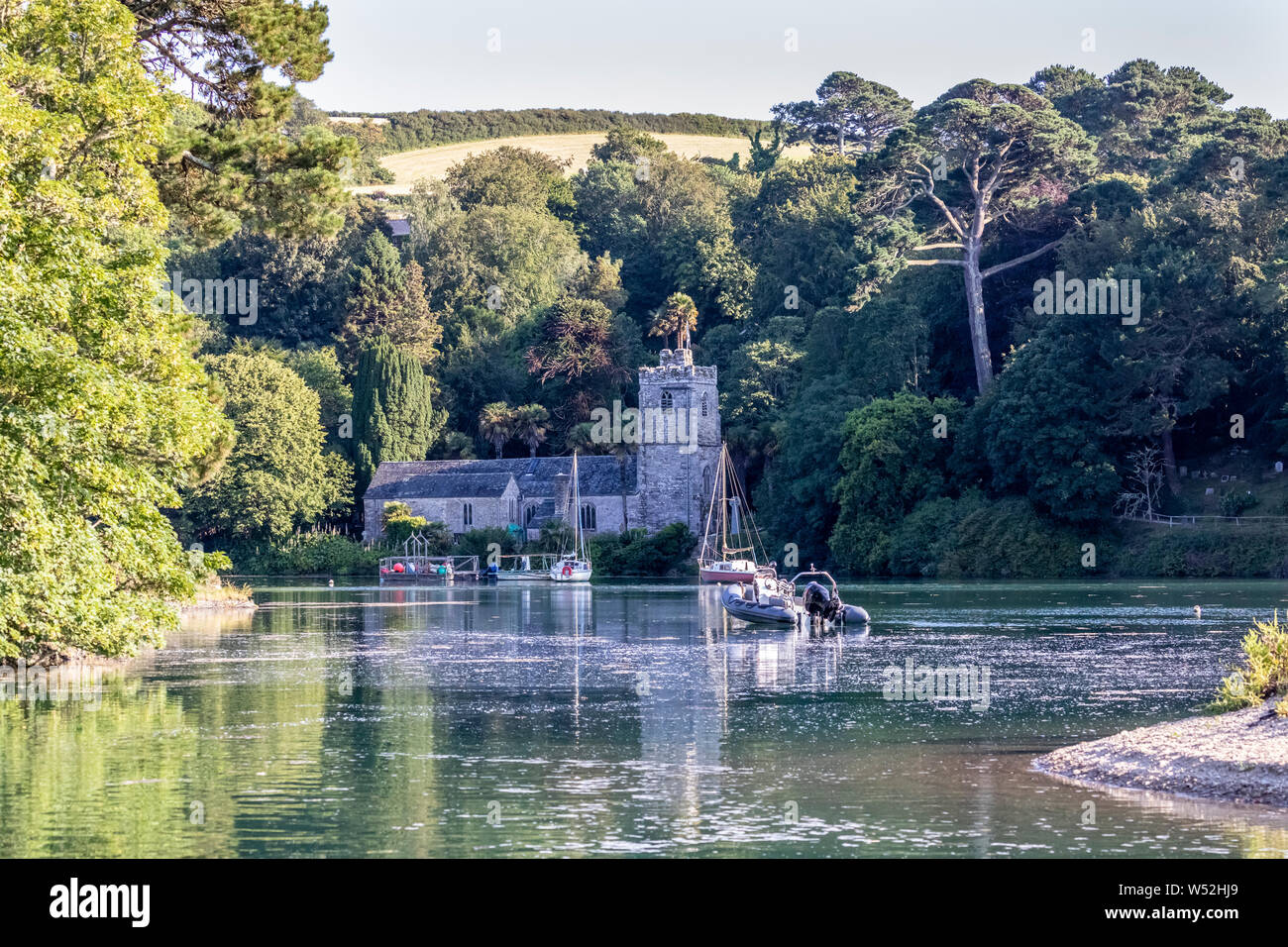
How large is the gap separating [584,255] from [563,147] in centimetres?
5368

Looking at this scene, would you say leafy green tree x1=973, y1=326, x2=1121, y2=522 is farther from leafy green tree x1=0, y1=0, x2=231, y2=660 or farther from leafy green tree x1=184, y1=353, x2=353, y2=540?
leafy green tree x1=0, y1=0, x2=231, y2=660

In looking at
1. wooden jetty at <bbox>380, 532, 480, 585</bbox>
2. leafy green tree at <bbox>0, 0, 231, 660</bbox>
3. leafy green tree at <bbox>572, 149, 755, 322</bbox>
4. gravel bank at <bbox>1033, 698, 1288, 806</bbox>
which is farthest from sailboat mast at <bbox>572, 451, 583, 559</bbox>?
gravel bank at <bbox>1033, 698, 1288, 806</bbox>

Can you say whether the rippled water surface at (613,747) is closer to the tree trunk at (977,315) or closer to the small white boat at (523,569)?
the tree trunk at (977,315)

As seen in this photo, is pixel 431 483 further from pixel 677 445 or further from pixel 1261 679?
pixel 1261 679

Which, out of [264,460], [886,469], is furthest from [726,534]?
[264,460]

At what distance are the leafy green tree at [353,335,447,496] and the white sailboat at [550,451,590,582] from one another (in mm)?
12424

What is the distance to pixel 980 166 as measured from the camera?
85.6 meters

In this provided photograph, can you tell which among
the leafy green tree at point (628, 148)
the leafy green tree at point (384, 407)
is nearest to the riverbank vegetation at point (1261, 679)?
the leafy green tree at point (384, 407)

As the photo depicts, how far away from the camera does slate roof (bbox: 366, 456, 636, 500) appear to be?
342 ft

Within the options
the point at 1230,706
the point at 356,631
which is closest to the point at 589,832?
the point at 1230,706

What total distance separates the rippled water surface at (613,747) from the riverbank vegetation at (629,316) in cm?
308

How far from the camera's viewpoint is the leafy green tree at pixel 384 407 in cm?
11025

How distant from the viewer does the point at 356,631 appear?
51312 mm
